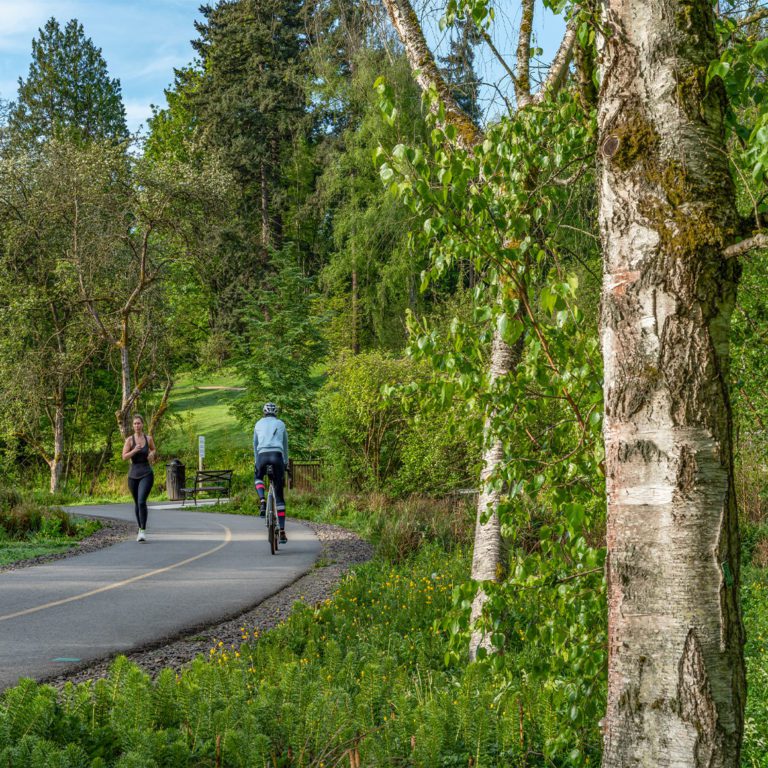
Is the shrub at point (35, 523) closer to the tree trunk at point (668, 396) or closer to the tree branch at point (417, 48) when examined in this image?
the tree branch at point (417, 48)

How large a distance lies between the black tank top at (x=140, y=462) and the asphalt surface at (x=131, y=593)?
1255 mm

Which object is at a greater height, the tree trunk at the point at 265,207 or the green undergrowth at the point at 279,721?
the tree trunk at the point at 265,207

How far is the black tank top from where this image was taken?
14891 mm

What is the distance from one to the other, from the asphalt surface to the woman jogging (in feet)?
2.07

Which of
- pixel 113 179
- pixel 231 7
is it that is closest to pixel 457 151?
pixel 113 179

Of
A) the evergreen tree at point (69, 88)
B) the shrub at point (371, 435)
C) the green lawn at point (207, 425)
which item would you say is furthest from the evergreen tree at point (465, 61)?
the evergreen tree at point (69, 88)

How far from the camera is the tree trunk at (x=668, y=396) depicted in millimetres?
2258

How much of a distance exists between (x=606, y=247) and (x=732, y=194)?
40cm

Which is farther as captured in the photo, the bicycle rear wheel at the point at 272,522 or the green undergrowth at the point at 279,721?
the bicycle rear wheel at the point at 272,522

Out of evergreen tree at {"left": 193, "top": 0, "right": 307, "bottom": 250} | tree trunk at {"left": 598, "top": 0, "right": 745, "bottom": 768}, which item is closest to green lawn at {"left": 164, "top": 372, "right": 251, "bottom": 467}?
evergreen tree at {"left": 193, "top": 0, "right": 307, "bottom": 250}

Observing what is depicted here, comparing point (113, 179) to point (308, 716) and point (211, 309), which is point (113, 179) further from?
point (308, 716)

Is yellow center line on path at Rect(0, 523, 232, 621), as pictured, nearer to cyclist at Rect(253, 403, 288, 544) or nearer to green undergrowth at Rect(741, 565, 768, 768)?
cyclist at Rect(253, 403, 288, 544)

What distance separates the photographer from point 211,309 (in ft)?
157

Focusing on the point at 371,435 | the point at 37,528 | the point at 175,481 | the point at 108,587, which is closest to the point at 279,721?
the point at 108,587
